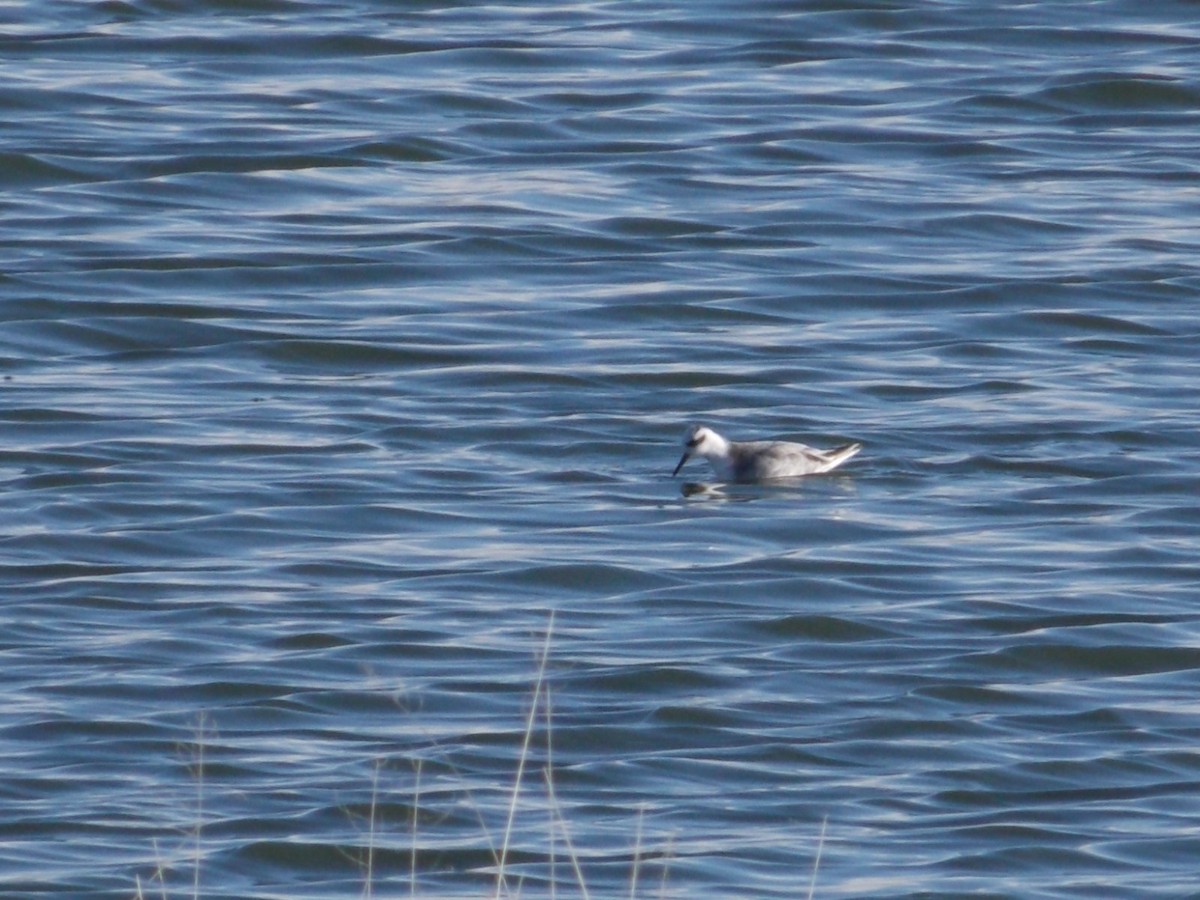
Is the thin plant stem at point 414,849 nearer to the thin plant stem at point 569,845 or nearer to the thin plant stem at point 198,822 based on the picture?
the thin plant stem at point 569,845

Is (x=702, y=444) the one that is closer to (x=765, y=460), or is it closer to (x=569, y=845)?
(x=765, y=460)

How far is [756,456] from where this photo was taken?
13.0 m

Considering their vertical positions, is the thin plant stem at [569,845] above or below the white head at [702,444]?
above

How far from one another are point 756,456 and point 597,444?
30.3 inches

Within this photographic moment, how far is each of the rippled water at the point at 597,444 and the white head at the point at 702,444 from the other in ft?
0.65

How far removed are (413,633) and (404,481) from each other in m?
2.36

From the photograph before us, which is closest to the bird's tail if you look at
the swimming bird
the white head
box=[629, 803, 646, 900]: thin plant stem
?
the swimming bird

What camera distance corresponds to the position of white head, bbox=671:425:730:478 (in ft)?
42.0

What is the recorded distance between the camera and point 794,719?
934 cm

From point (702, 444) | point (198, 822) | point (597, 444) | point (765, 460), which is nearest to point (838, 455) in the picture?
point (765, 460)

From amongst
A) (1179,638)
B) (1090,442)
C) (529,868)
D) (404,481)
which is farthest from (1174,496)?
(529,868)

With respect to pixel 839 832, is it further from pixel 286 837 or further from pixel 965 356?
pixel 965 356

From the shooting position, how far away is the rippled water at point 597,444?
27.6ft

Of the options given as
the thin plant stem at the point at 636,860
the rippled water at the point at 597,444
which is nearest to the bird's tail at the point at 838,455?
the rippled water at the point at 597,444
